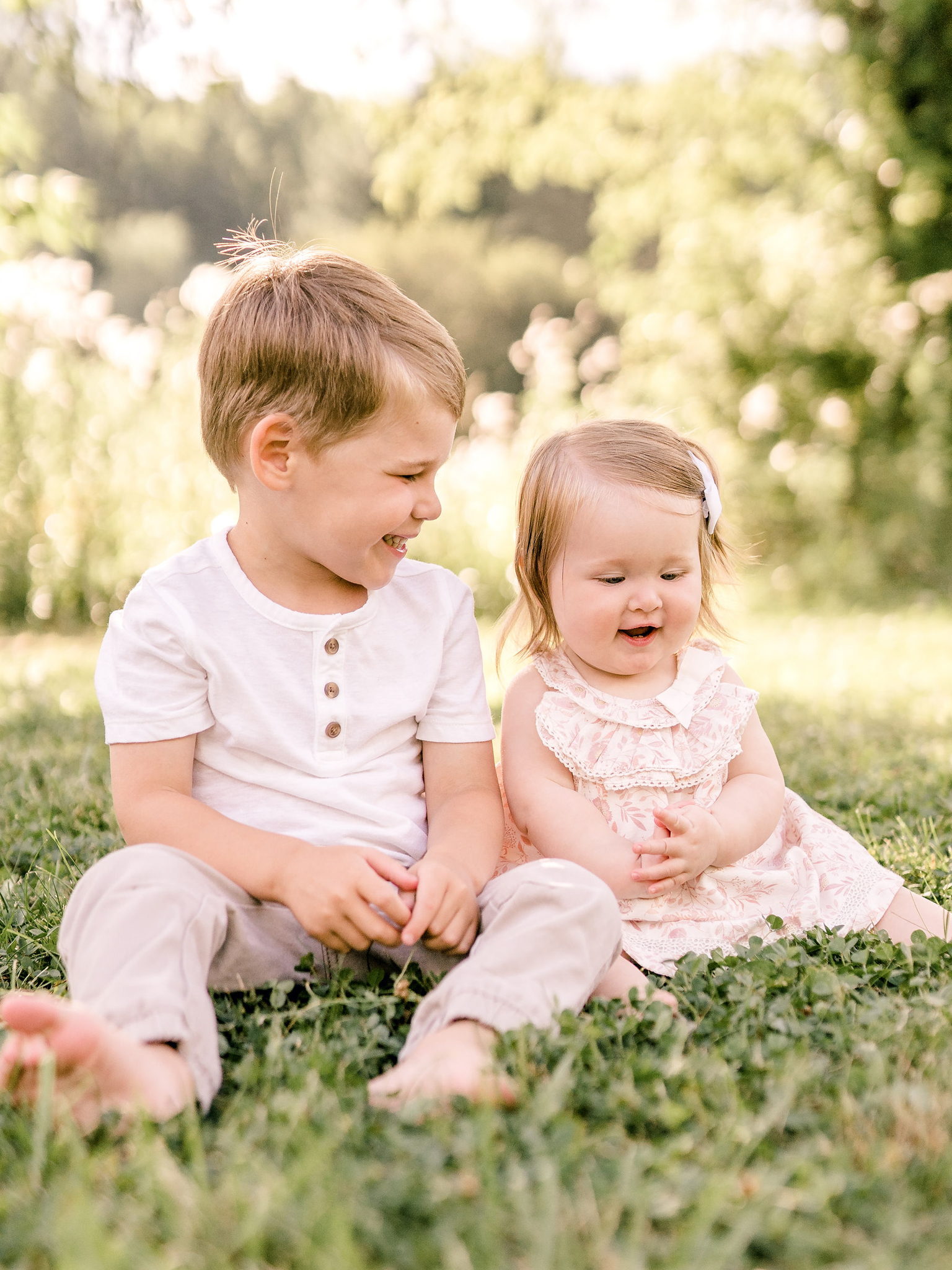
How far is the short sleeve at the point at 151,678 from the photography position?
2.09 meters

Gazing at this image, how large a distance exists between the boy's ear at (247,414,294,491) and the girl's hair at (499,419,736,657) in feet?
1.94

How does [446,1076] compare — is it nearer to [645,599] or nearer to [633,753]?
[633,753]

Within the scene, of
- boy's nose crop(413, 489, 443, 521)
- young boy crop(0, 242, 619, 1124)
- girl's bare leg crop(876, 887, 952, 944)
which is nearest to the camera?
young boy crop(0, 242, 619, 1124)

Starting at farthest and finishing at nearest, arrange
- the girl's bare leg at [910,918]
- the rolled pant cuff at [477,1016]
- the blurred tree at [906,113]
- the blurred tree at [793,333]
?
the blurred tree at [793,333] → the blurred tree at [906,113] → the girl's bare leg at [910,918] → the rolled pant cuff at [477,1016]

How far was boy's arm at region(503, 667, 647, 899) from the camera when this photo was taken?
2.26 meters

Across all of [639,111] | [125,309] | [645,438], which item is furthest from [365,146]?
[645,438]

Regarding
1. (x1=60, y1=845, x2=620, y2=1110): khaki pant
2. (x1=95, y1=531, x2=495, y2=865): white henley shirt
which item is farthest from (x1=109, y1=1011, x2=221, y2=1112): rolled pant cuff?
(x1=95, y1=531, x2=495, y2=865): white henley shirt

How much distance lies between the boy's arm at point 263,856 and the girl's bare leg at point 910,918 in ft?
3.35

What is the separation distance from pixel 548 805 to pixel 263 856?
2.05 feet

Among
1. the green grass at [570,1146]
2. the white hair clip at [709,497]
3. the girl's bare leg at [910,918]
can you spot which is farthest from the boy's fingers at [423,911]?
the white hair clip at [709,497]

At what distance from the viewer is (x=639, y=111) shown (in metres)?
11.2

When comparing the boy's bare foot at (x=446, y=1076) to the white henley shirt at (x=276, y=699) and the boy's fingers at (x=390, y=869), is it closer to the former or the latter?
the boy's fingers at (x=390, y=869)

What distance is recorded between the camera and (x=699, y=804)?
7.93ft

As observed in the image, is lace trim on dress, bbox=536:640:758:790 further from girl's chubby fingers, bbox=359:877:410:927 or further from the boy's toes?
the boy's toes
